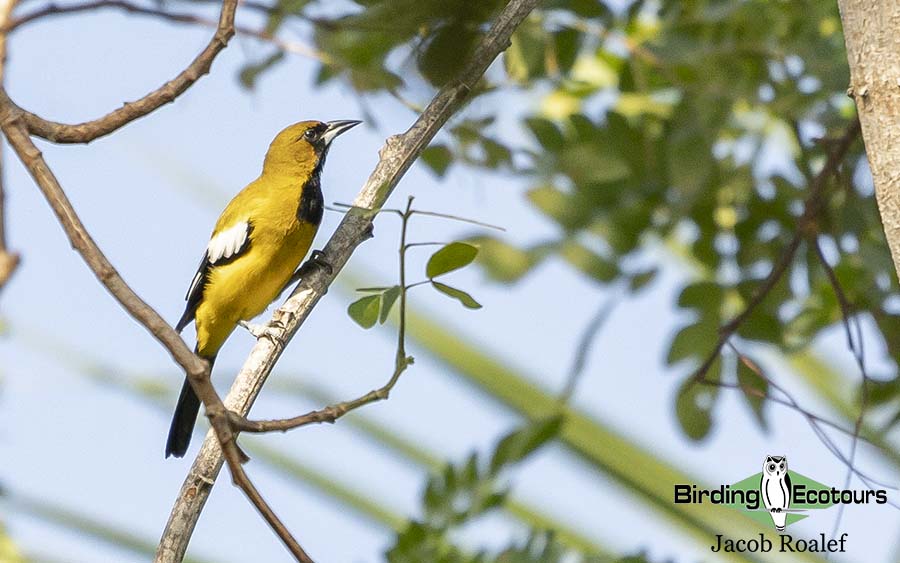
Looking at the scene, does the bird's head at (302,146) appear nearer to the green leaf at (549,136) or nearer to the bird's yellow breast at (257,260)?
the bird's yellow breast at (257,260)

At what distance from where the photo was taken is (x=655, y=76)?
2.75 metres

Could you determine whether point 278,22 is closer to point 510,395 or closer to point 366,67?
point 366,67

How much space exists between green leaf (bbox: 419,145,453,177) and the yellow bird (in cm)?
54

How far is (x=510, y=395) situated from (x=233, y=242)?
1.30m

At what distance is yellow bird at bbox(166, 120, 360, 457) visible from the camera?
292 cm

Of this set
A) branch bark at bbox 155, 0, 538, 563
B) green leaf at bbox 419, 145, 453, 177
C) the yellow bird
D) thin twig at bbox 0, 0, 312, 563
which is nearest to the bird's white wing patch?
the yellow bird

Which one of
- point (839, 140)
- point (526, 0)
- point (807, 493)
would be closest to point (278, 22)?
point (526, 0)

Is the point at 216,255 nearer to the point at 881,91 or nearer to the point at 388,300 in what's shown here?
the point at 388,300

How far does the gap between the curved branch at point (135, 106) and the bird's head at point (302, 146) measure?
173 centimetres

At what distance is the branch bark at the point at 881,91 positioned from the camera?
52.7 inches

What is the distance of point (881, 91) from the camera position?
1.36 meters

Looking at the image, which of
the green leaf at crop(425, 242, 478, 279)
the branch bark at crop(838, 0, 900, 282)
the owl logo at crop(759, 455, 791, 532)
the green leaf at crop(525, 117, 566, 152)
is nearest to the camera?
the branch bark at crop(838, 0, 900, 282)

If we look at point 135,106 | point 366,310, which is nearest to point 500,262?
point 366,310

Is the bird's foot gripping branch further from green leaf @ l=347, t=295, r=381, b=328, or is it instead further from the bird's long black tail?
the bird's long black tail
